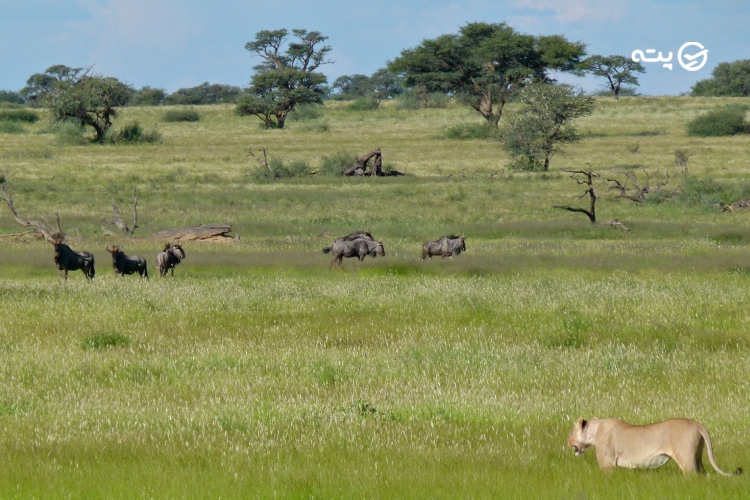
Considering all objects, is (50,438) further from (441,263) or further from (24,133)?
(24,133)

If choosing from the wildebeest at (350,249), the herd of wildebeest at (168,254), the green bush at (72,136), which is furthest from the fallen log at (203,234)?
the green bush at (72,136)

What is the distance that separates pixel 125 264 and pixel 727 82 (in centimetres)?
14658

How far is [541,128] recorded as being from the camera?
2475 inches

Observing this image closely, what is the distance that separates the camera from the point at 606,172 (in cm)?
5628

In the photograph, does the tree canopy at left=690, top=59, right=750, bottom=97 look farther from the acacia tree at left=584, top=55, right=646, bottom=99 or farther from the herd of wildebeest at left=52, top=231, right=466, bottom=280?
the herd of wildebeest at left=52, top=231, right=466, bottom=280

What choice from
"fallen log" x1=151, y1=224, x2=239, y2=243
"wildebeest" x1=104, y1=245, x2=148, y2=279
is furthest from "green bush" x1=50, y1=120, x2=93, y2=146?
"wildebeest" x1=104, y1=245, x2=148, y2=279

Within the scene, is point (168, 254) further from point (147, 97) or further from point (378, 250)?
point (147, 97)

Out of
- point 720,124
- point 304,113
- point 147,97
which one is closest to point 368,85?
point 147,97

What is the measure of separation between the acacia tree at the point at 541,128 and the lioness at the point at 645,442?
2121 inches

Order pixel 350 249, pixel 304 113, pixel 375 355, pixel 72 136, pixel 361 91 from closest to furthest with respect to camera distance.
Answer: pixel 375 355, pixel 350 249, pixel 72 136, pixel 304 113, pixel 361 91

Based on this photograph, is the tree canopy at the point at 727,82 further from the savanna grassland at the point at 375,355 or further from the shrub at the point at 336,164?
the savanna grassland at the point at 375,355

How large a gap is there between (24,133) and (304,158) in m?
42.5

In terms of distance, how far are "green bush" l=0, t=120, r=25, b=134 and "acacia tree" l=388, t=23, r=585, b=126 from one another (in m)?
39.0

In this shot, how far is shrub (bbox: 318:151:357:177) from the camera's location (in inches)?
2351
